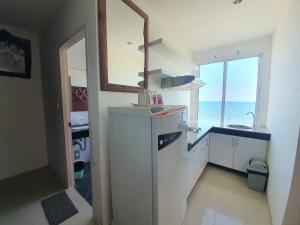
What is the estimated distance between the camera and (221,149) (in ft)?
9.06

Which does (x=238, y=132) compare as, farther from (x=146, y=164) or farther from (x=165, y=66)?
(x=146, y=164)

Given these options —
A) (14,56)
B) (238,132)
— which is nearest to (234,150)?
(238,132)

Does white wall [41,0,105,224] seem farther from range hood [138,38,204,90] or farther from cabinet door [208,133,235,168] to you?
cabinet door [208,133,235,168]

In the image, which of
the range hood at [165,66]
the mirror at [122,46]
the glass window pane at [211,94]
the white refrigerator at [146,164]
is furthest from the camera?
the glass window pane at [211,94]

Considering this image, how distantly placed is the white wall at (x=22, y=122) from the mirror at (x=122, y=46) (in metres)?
2.07

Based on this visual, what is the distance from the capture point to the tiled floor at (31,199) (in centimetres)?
160

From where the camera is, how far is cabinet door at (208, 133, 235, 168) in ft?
8.77

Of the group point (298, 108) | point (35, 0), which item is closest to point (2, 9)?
point (35, 0)

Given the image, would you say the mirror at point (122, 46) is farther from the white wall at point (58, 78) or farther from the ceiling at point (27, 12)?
the ceiling at point (27, 12)

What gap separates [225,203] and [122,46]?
2442mm

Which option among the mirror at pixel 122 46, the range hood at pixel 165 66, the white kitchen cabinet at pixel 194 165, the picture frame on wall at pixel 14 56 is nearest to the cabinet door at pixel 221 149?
the white kitchen cabinet at pixel 194 165

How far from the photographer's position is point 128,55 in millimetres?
1656

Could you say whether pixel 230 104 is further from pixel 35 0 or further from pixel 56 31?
pixel 35 0

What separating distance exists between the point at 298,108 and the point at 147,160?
4.27 ft
